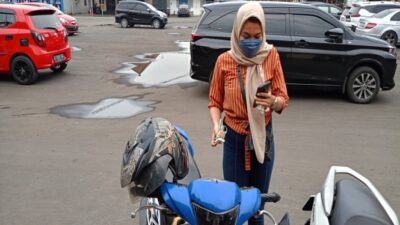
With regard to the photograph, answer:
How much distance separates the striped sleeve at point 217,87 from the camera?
9.50 ft

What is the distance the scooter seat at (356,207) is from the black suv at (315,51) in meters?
6.62

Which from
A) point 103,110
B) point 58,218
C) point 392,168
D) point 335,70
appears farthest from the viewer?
point 335,70

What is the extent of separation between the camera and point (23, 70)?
1036 centimetres

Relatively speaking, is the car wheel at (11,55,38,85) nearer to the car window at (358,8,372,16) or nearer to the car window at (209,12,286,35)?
the car window at (209,12,286,35)

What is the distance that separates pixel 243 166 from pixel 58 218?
2.03 m

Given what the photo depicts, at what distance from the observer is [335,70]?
8.62m

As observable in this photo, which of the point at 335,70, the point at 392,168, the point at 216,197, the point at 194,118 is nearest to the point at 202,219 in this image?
the point at 216,197

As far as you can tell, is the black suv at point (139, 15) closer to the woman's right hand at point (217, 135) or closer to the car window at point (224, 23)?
the car window at point (224, 23)

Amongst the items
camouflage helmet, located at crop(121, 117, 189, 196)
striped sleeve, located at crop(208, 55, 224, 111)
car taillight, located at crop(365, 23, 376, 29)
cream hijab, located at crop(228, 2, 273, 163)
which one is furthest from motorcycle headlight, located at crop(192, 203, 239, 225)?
car taillight, located at crop(365, 23, 376, 29)

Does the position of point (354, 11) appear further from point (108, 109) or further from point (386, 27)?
point (108, 109)

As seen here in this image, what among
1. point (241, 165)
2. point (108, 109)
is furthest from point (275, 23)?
point (241, 165)

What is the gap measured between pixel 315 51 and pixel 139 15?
2315 cm

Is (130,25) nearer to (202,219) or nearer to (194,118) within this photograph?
(194,118)

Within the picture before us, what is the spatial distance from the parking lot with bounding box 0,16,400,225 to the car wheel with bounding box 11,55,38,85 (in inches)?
8.8
